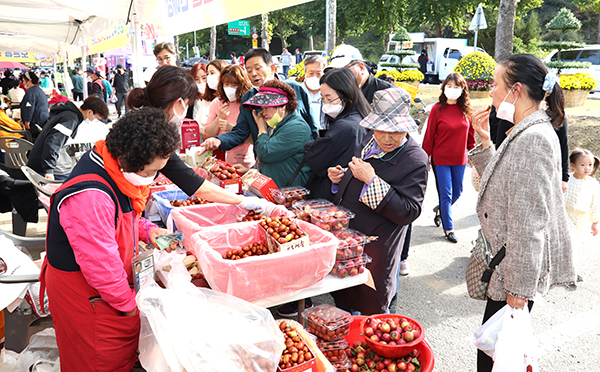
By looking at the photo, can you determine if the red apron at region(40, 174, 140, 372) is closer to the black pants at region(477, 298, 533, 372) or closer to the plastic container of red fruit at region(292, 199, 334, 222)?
the plastic container of red fruit at region(292, 199, 334, 222)

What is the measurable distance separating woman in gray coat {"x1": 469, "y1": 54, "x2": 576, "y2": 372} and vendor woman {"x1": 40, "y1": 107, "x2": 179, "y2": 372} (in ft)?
5.37

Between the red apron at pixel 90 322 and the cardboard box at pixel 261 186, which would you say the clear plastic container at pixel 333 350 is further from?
the cardboard box at pixel 261 186

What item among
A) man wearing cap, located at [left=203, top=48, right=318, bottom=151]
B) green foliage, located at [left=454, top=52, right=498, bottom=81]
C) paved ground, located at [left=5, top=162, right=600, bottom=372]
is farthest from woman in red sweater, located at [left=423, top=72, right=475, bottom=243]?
green foliage, located at [left=454, top=52, right=498, bottom=81]

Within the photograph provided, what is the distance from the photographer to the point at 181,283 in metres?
2.06

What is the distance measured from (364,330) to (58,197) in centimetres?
167

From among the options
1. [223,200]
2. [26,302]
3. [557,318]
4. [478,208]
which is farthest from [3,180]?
[557,318]

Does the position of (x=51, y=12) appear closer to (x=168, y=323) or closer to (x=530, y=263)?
(x=168, y=323)

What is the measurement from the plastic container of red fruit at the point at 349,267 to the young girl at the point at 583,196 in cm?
284

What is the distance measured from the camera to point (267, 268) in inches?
84.6

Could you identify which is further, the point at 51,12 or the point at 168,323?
the point at 51,12

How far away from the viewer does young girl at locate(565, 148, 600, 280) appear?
4121 millimetres

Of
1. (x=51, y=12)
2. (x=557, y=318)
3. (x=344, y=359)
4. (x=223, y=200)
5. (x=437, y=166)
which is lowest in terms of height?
(x=557, y=318)

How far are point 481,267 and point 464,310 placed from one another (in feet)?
5.67

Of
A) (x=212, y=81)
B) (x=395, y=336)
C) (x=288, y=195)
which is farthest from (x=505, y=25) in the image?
(x=395, y=336)
